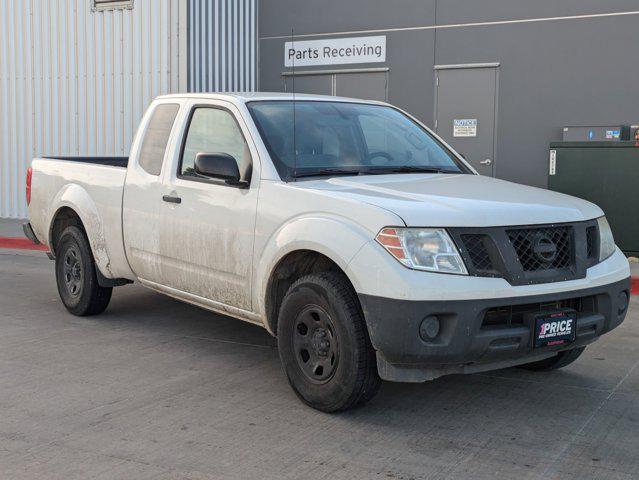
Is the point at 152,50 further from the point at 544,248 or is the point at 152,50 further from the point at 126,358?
the point at 544,248

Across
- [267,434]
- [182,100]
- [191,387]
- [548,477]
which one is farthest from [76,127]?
Result: [548,477]

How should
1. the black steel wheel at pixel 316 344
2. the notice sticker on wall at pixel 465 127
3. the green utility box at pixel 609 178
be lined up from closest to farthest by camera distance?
1. the black steel wheel at pixel 316 344
2. the green utility box at pixel 609 178
3. the notice sticker on wall at pixel 465 127

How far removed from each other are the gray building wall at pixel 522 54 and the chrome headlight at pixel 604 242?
8.17 m

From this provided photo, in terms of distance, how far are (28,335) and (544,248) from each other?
13.8 feet

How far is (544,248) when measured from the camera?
4.55 meters

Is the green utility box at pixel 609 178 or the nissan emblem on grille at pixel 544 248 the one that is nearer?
the nissan emblem on grille at pixel 544 248

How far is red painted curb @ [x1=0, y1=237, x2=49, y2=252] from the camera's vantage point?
1270cm

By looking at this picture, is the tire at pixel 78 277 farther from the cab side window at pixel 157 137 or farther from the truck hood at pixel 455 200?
the truck hood at pixel 455 200

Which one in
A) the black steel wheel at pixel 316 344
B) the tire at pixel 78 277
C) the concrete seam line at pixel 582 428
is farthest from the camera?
the tire at pixel 78 277

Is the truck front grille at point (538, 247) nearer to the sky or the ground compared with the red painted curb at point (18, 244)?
nearer to the sky

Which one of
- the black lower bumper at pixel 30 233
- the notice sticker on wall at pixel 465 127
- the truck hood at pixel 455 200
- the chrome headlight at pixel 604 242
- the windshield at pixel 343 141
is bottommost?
the black lower bumper at pixel 30 233

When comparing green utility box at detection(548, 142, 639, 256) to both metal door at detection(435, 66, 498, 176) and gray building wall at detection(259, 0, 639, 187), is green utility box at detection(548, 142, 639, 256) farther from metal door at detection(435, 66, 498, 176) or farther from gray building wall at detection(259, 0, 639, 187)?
metal door at detection(435, 66, 498, 176)

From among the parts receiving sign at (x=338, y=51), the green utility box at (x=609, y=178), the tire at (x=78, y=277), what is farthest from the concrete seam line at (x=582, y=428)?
the parts receiving sign at (x=338, y=51)

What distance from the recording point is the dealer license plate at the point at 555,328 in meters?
4.48
